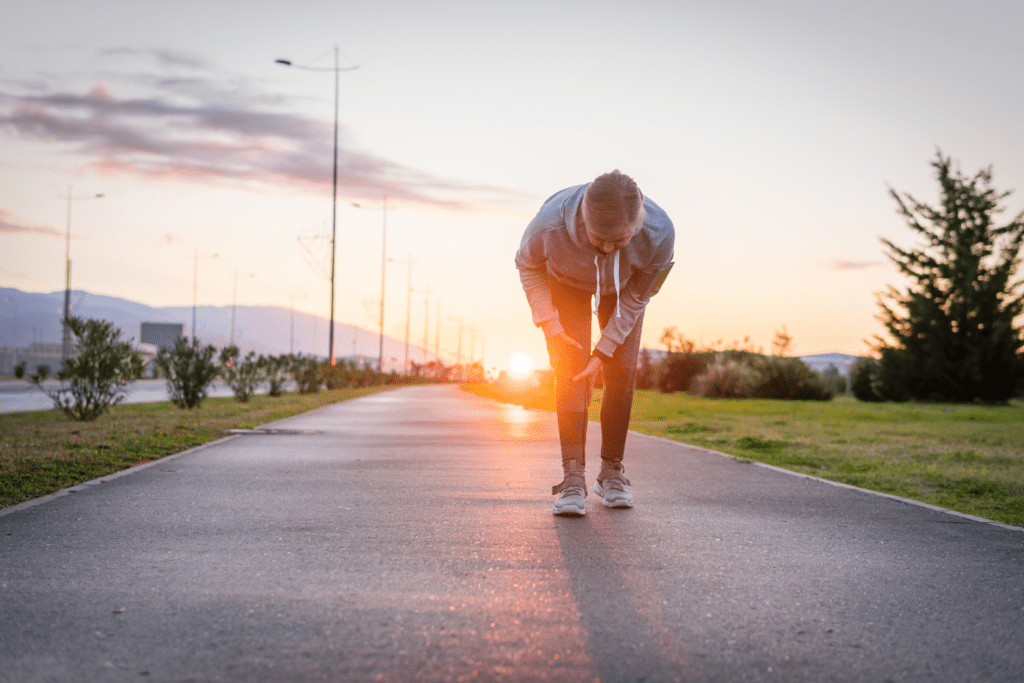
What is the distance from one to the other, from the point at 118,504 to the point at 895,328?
102 feet

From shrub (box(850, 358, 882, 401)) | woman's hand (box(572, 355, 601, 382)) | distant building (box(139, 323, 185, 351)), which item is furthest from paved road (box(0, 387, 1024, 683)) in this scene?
distant building (box(139, 323, 185, 351))

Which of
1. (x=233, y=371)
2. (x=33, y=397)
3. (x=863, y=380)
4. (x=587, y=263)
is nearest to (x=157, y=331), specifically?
(x=33, y=397)

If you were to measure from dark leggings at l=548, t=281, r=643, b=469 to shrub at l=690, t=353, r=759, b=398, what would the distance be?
94.7ft

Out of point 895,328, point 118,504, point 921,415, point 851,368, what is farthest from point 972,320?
point 118,504

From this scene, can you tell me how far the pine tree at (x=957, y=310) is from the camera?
28.8 meters

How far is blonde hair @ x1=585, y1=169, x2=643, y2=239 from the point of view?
3.82 m

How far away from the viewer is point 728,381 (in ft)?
110

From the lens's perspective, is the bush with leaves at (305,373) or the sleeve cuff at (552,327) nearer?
the sleeve cuff at (552,327)

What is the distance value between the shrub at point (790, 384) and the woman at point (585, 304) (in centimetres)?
2891

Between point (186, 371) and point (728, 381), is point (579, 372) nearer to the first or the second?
point (186, 371)

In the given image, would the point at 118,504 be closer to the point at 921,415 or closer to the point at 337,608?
the point at 337,608

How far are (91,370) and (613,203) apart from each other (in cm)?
1223

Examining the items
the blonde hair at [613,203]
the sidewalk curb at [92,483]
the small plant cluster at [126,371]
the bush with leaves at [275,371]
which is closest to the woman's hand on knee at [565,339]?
the blonde hair at [613,203]

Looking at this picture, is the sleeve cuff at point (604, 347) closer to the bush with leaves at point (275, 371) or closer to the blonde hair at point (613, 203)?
the blonde hair at point (613, 203)
